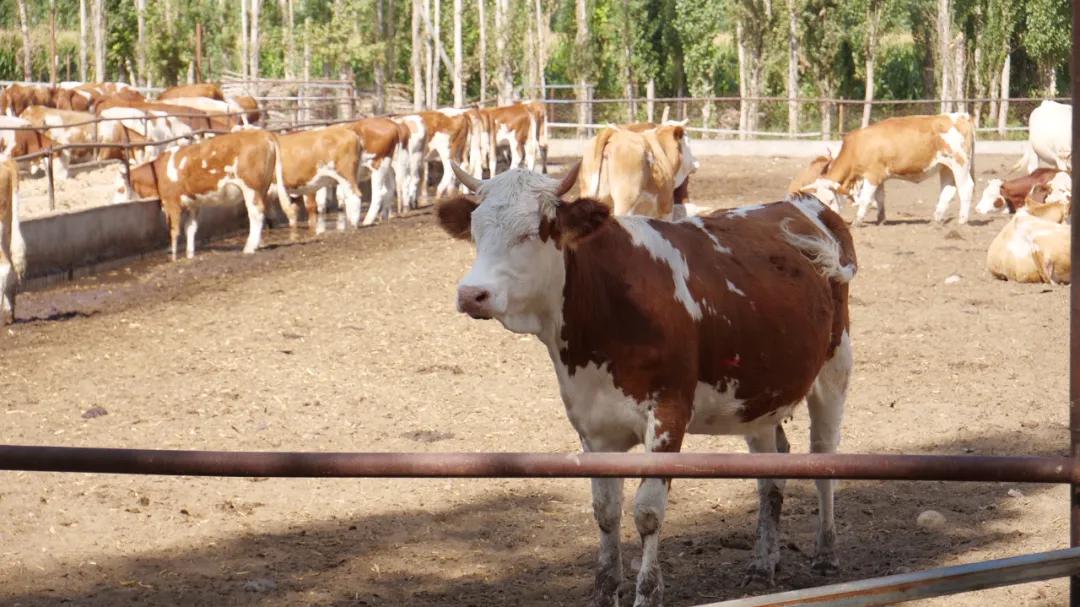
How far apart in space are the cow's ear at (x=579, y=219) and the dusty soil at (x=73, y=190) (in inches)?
557

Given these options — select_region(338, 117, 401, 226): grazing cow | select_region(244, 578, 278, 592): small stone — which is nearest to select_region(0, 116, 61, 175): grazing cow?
select_region(338, 117, 401, 226): grazing cow

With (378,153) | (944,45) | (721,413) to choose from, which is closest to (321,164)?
(378,153)

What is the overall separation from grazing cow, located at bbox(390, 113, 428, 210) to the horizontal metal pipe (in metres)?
22.0

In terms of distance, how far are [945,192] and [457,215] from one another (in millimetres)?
16284

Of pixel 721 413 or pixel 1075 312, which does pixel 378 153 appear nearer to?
pixel 721 413

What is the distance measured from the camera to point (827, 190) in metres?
20.4

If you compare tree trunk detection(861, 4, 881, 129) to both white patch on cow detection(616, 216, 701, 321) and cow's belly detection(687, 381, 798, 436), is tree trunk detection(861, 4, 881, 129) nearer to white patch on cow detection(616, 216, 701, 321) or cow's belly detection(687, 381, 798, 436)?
cow's belly detection(687, 381, 798, 436)

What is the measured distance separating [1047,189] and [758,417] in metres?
14.0

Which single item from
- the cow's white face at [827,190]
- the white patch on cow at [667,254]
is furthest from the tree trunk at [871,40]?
the white patch on cow at [667,254]

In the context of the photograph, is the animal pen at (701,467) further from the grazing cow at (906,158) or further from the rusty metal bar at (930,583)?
the grazing cow at (906,158)

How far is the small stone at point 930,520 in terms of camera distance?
22.9ft

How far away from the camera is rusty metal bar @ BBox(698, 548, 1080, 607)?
3168 mm

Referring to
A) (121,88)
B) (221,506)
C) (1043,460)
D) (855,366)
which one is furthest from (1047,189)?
(121,88)

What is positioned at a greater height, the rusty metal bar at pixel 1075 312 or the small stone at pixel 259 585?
the rusty metal bar at pixel 1075 312
